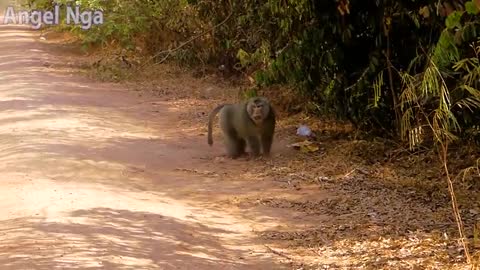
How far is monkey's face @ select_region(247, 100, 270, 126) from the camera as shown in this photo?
32.3 ft

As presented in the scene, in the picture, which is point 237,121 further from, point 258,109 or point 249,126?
point 258,109

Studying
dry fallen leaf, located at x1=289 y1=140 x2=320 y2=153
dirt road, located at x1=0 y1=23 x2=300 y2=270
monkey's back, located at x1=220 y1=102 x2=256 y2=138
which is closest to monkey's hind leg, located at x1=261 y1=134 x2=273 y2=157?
monkey's back, located at x1=220 y1=102 x2=256 y2=138

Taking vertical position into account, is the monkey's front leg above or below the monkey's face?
below

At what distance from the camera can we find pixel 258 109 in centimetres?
982

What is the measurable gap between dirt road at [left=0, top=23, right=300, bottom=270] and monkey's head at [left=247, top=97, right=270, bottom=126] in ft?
2.70

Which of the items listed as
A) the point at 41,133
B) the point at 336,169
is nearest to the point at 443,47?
the point at 336,169

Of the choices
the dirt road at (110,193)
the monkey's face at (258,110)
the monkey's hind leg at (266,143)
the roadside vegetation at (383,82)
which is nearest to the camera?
the dirt road at (110,193)

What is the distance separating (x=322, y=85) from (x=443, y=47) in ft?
15.2

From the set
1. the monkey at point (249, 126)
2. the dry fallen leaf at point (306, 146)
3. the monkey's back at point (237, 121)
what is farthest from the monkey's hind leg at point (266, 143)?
the dry fallen leaf at point (306, 146)

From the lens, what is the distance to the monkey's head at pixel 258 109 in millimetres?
9836

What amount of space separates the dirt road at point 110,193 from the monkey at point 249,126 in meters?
0.44

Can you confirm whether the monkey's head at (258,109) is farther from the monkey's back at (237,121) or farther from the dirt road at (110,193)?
the dirt road at (110,193)

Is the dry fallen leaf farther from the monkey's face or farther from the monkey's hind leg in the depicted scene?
the monkey's face

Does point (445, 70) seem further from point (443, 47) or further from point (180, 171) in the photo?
point (180, 171)
